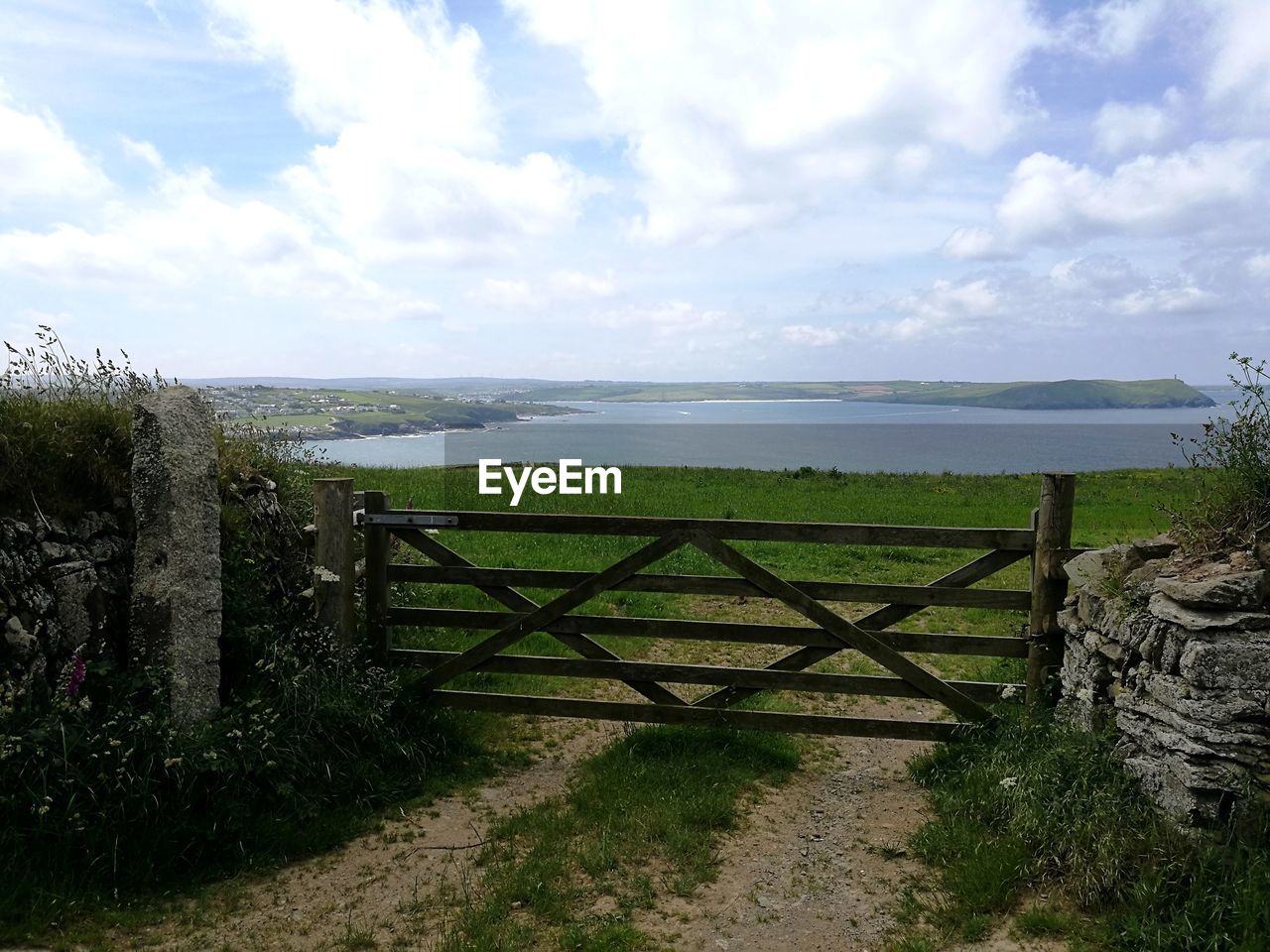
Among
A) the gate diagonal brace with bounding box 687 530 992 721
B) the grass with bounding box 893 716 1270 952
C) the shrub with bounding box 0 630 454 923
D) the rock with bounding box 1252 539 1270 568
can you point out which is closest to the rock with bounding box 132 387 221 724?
the shrub with bounding box 0 630 454 923

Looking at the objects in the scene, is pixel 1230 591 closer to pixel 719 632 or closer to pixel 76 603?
pixel 719 632

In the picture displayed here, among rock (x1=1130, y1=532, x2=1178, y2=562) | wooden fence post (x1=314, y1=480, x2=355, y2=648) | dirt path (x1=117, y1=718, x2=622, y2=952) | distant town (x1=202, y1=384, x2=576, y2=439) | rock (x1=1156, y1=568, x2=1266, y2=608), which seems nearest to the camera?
dirt path (x1=117, y1=718, x2=622, y2=952)

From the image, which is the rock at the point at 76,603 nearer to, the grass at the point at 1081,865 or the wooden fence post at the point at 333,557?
the wooden fence post at the point at 333,557

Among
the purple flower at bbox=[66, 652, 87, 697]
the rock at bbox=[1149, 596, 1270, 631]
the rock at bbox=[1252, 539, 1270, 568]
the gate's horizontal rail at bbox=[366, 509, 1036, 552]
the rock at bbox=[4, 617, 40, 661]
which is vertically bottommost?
the purple flower at bbox=[66, 652, 87, 697]

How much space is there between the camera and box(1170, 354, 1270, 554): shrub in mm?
5215

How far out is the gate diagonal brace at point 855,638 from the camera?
6520 mm

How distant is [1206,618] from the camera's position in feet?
15.3

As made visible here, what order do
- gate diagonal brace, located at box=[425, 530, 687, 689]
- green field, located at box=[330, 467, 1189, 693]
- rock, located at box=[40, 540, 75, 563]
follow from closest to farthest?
rock, located at box=[40, 540, 75, 563], gate diagonal brace, located at box=[425, 530, 687, 689], green field, located at box=[330, 467, 1189, 693]

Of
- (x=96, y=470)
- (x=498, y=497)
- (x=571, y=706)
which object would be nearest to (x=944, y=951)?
(x=571, y=706)

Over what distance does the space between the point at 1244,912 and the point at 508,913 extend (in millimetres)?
3918

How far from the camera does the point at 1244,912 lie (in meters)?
4.04

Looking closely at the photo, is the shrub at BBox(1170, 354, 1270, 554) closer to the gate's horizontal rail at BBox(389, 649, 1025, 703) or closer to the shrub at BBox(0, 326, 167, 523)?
the gate's horizontal rail at BBox(389, 649, 1025, 703)

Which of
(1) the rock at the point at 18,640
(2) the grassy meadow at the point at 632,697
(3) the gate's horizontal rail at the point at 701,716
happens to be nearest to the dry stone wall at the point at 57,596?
(1) the rock at the point at 18,640

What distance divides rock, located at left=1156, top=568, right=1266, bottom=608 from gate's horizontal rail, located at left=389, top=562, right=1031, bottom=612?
163 centimetres
